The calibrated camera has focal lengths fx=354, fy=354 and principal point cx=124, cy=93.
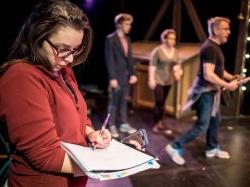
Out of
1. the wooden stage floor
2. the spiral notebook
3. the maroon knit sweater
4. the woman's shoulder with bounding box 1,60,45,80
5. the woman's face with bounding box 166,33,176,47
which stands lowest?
the wooden stage floor

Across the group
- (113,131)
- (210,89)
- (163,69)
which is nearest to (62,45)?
(210,89)

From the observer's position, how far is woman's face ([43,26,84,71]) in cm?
122

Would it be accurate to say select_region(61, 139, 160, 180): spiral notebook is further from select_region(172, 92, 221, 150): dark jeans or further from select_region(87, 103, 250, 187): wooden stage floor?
select_region(172, 92, 221, 150): dark jeans

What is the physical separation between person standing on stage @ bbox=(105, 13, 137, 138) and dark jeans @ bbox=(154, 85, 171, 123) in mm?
392

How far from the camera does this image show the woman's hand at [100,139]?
1.43 m

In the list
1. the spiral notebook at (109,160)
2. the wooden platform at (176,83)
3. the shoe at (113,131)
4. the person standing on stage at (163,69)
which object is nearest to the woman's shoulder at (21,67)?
the spiral notebook at (109,160)

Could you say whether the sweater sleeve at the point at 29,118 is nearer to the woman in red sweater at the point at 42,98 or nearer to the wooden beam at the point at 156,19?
the woman in red sweater at the point at 42,98

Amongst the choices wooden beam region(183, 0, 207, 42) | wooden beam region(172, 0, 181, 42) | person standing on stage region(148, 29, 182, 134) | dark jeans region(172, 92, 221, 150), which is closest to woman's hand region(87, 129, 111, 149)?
dark jeans region(172, 92, 221, 150)

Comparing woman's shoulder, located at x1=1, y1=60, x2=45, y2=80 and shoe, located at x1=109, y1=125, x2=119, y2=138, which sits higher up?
woman's shoulder, located at x1=1, y1=60, x2=45, y2=80

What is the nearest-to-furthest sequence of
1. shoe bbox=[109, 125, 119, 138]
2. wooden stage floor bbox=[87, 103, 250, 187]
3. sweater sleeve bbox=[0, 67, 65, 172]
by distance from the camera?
sweater sleeve bbox=[0, 67, 65, 172] → wooden stage floor bbox=[87, 103, 250, 187] → shoe bbox=[109, 125, 119, 138]

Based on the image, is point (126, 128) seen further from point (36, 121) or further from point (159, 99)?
point (36, 121)

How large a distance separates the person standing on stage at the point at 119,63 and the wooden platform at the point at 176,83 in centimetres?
95

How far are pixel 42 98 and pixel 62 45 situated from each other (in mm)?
203

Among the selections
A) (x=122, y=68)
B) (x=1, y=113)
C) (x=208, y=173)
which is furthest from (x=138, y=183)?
(x=1, y=113)
